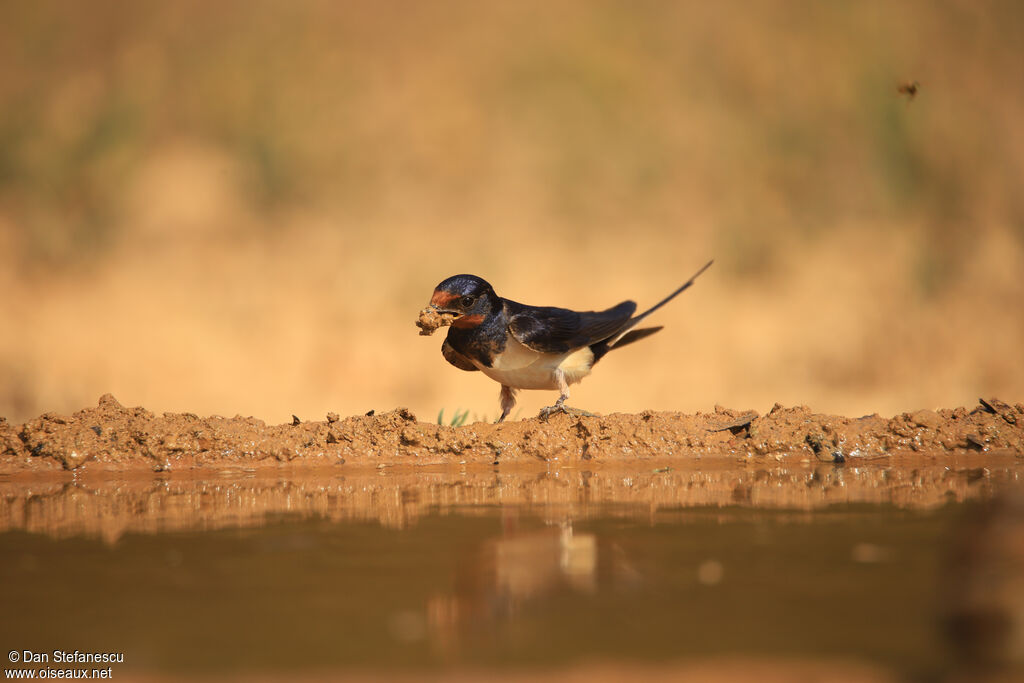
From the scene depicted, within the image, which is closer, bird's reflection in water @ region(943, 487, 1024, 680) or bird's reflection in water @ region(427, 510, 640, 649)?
bird's reflection in water @ region(943, 487, 1024, 680)

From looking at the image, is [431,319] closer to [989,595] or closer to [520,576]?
[520,576]

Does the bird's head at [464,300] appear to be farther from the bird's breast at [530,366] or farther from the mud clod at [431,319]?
the bird's breast at [530,366]

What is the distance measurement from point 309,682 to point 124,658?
401mm

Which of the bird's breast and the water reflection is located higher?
the bird's breast

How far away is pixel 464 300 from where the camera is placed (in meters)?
5.31

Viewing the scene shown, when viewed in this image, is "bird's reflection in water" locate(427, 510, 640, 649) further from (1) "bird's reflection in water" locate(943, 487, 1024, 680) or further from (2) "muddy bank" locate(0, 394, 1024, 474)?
(2) "muddy bank" locate(0, 394, 1024, 474)

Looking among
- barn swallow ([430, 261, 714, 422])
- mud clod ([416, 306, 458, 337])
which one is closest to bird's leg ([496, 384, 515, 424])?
barn swallow ([430, 261, 714, 422])

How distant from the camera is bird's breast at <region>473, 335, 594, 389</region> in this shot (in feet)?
17.8

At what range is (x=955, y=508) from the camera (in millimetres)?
3285

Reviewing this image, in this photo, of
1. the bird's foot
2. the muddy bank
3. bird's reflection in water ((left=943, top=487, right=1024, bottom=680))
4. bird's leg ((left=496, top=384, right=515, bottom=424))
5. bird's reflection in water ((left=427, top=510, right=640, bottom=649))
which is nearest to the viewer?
bird's reflection in water ((left=943, top=487, right=1024, bottom=680))

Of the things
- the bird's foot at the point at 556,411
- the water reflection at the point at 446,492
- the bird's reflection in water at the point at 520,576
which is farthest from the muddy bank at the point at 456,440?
the bird's reflection in water at the point at 520,576

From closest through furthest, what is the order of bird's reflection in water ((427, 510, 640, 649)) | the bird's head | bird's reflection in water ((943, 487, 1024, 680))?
bird's reflection in water ((943, 487, 1024, 680)), bird's reflection in water ((427, 510, 640, 649)), the bird's head

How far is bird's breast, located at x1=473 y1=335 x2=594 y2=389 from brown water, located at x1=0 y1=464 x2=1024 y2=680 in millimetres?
1495

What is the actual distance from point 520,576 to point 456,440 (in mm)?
2887
